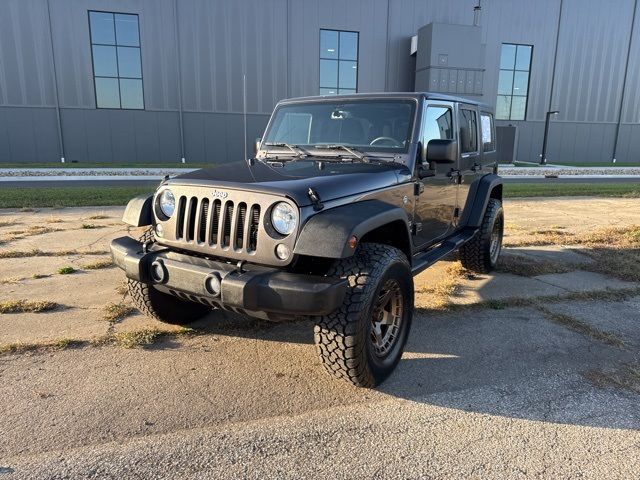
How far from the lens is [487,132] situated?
5.83m

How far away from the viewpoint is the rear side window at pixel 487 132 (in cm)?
562

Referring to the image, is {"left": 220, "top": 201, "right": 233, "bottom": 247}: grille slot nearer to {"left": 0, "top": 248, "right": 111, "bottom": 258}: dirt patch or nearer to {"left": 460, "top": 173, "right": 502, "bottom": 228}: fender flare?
{"left": 460, "top": 173, "right": 502, "bottom": 228}: fender flare

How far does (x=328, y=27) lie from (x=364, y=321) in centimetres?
2217

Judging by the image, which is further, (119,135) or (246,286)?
(119,135)

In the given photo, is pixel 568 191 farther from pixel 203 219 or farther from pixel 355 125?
pixel 203 219

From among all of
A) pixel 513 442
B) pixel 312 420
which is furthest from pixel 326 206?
pixel 513 442

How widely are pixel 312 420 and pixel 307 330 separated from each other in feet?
4.07

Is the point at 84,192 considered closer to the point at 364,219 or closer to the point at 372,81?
the point at 364,219

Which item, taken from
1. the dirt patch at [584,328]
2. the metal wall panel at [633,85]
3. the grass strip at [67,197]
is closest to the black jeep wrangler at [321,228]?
the dirt patch at [584,328]

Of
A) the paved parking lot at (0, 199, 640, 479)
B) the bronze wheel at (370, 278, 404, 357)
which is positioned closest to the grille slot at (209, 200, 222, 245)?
the paved parking lot at (0, 199, 640, 479)

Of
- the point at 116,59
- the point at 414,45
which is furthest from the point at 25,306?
the point at 414,45

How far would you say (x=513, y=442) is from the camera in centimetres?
258

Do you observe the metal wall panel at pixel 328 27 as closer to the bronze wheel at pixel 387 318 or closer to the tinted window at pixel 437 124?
the tinted window at pixel 437 124

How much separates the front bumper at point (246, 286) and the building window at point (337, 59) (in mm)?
20748
